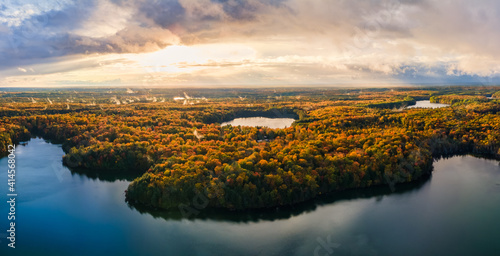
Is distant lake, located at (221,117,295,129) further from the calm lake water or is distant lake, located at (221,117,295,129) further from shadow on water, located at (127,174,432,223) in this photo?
the calm lake water

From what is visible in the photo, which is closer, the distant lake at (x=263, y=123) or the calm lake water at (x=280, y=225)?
the calm lake water at (x=280, y=225)

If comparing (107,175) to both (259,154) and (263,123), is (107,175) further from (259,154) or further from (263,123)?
(263,123)

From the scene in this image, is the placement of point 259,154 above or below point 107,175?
above

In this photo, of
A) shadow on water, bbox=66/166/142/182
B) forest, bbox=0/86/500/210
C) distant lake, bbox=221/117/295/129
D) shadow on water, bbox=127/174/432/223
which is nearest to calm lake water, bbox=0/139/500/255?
shadow on water, bbox=127/174/432/223

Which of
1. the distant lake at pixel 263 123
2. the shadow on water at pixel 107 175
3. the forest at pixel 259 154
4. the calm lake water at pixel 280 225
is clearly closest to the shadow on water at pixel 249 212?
the calm lake water at pixel 280 225

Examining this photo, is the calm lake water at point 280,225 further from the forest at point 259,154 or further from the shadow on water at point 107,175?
the shadow on water at point 107,175

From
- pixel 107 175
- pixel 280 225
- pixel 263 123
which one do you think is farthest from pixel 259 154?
pixel 263 123

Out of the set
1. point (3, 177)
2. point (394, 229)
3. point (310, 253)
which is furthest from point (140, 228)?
point (3, 177)

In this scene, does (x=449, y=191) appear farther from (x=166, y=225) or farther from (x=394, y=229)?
(x=166, y=225)
